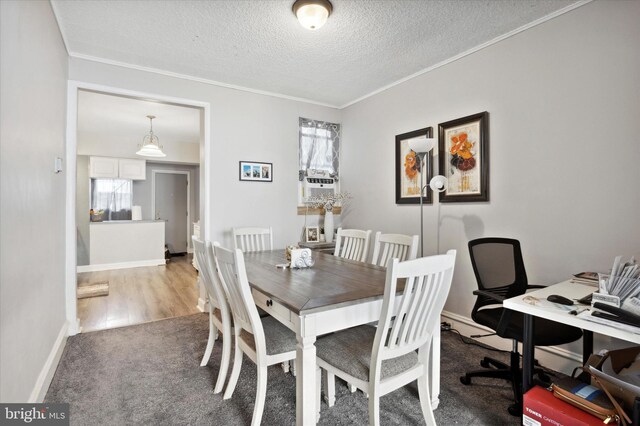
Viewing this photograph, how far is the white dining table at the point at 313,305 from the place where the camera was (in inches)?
56.1

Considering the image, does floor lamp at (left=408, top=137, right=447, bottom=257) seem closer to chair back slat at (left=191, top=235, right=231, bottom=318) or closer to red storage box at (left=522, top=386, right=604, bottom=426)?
red storage box at (left=522, top=386, right=604, bottom=426)

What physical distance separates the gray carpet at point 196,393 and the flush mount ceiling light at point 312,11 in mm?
2410

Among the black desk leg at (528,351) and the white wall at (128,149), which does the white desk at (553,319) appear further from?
the white wall at (128,149)

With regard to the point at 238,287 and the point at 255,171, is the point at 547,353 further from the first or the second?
the point at 255,171

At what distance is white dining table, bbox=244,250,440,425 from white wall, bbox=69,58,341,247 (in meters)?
1.62

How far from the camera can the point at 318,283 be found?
1.83 meters

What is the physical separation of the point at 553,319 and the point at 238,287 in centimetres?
142

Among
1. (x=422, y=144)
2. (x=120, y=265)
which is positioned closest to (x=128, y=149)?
(x=120, y=265)

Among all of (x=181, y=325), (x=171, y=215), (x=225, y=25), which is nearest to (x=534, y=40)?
(x=225, y=25)

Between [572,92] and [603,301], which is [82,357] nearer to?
[603,301]

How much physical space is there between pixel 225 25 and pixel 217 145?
1.37 metres

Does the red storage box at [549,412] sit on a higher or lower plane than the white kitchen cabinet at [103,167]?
lower

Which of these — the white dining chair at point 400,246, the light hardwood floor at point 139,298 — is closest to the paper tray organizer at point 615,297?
the white dining chair at point 400,246

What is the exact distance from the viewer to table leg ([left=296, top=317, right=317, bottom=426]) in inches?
55.5
